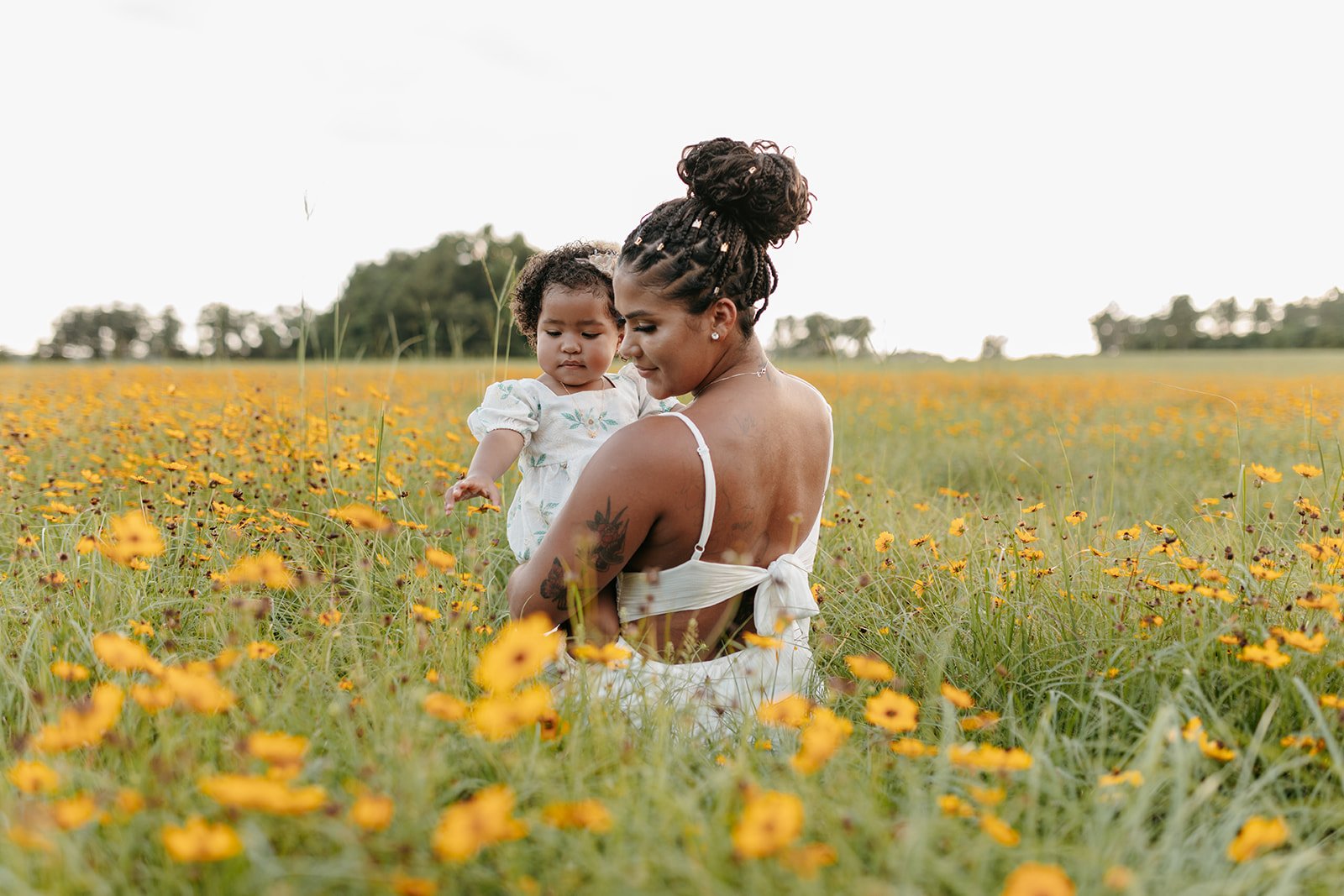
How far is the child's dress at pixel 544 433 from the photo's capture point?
114 inches

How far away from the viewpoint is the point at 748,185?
2.28 m

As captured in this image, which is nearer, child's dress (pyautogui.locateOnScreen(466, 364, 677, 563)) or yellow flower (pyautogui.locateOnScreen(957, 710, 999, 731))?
yellow flower (pyautogui.locateOnScreen(957, 710, 999, 731))

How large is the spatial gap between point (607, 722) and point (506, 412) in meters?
1.41

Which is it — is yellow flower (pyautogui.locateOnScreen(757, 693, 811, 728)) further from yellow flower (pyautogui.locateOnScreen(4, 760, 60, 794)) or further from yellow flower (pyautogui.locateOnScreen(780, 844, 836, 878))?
yellow flower (pyautogui.locateOnScreen(4, 760, 60, 794))

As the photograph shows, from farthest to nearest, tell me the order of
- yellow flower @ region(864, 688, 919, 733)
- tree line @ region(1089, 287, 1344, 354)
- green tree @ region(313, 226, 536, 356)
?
tree line @ region(1089, 287, 1344, 354) → green tree @ region(313, 226, 536, 356) → yellow flower @ region(864, 688, 919, 733)

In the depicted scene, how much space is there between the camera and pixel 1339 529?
10.2ft

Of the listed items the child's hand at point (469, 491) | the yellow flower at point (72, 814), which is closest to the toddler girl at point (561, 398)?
the child's hand at point (469, 491)

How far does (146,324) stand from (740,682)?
69600 mm

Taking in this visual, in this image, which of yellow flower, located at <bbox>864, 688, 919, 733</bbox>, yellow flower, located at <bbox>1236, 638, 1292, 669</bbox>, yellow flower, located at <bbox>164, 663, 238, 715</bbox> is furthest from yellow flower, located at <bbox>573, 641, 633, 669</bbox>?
yellow flower, located at <bbox>1236, 638, 1292, 669</bbox>

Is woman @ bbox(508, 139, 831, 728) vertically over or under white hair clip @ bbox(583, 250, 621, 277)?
under

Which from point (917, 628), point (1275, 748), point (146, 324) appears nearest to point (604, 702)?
point (917, 628)

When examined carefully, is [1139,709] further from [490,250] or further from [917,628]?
[490,250]

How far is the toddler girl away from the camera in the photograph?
9.58ft

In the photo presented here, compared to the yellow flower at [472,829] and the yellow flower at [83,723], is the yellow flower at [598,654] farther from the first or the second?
the yellow flower at [83,723]
